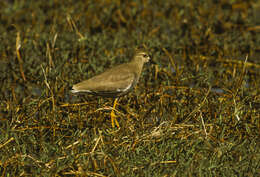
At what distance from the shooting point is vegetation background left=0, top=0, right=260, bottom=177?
4.13 meters

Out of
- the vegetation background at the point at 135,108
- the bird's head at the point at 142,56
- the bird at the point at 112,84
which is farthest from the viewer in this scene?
the bird's head at the point at 142,56

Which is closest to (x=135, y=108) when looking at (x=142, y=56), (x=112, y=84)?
(x=112, y=84)

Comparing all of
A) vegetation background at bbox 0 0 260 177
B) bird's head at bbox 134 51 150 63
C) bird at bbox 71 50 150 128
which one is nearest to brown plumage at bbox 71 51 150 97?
bird at bbox 71 50 150 128

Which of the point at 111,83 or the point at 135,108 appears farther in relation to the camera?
the point at 135,108

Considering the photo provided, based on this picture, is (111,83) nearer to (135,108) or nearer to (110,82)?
(110,82)

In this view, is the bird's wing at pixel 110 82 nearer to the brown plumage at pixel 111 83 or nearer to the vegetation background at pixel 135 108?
the brown plumage at pixel 111 83

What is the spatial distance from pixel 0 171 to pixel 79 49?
125 inches

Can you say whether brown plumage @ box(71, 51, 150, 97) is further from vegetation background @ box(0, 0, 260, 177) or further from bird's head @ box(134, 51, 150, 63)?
bird's head @ box(134, 51, 150, 63)

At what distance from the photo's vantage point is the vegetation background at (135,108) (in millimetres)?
4129

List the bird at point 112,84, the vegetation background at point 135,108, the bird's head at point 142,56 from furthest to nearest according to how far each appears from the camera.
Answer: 1. the bird's head at point 142,56
2. the bird at point 112,84
3. the vegetation background at point 135,108

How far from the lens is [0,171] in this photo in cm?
411

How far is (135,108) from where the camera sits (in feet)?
18.0

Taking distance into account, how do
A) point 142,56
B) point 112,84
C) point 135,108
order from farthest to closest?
point 142,56 → point 135,108 → point 112,84

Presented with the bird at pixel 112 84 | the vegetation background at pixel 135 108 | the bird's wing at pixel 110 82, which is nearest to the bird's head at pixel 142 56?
the vegetation background at pixel 135 108
